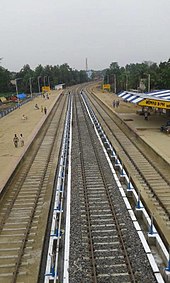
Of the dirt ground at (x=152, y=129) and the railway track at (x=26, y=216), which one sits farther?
the dirt ground at (x=152, y=129)

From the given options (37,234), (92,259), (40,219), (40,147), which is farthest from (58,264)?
(40,147)

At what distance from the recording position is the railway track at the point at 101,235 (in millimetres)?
10273

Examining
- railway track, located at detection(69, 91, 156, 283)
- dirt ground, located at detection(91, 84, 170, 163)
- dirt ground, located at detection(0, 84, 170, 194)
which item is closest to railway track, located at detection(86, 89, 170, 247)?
dirt ground, located at detection(91, 84, 170, 163)

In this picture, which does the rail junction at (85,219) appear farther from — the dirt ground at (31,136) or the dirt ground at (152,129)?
the dirt ground at (152,129)

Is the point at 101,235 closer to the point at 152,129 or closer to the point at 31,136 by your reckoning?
the point at 31,136

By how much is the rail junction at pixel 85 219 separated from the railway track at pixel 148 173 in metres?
0.05

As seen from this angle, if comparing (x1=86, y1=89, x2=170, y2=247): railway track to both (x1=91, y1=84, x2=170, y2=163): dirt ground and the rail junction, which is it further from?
(x1=91, y1=84, x2=170, y2=163): dirt ground

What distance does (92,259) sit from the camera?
11.0 m

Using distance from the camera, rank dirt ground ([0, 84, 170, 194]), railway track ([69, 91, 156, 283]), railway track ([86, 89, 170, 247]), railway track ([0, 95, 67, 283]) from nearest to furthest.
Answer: railway track ([69, 91, 156, 283]) → railway track ([0, 95, 67, 283]) → railway track ([86, 89, 170, 247]) → dirt ground ([0, 84, 170, 194])

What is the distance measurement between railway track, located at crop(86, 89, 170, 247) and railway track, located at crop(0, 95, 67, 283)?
17.0 feet

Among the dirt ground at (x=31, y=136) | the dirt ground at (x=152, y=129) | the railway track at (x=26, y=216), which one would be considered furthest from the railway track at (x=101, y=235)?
the dirt ground at (x=152, y=129)

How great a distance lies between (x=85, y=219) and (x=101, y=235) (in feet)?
5.27

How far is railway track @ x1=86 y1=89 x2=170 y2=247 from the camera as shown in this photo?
1444 cm

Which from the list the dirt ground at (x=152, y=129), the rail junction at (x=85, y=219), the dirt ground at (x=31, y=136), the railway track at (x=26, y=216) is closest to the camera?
the rail junction at (x=85, y=219)
